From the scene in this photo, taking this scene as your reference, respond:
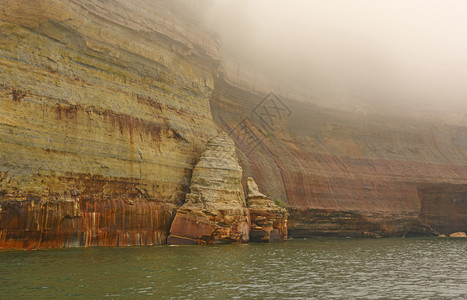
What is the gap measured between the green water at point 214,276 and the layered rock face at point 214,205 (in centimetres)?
465

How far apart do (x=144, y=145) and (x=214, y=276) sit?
1500 centimetres

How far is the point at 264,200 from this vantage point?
33.6 metres

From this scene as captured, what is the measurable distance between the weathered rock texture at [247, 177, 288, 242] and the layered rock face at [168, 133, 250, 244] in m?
1.20

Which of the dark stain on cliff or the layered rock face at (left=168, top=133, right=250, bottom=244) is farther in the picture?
the layered rock face at (left=168, top=133, right=250, bottom=244)

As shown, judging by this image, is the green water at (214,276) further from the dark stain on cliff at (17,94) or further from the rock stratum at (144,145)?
the dark stain on cliff at (17,94)

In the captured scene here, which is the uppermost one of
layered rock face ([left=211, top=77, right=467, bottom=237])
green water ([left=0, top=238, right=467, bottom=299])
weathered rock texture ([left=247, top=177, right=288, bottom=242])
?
layered rock face ([left=211, top=77, right=467, bottom=237])

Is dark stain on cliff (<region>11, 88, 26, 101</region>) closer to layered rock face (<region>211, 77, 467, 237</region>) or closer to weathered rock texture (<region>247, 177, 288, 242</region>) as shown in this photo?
weathered rock texture (<region>247, 177, 288, 242</region>)

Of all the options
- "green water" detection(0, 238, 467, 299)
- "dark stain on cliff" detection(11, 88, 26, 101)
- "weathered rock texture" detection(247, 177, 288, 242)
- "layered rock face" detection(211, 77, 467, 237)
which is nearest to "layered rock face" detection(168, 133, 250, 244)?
"weathered rock texture" detection(247, 177, 288, 242)

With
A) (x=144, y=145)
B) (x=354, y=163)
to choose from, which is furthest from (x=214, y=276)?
(x=354, y=163)

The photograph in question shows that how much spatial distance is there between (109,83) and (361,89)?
45347 mm

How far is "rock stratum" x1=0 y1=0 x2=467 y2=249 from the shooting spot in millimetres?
21812

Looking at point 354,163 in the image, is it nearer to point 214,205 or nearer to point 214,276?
point 214,205

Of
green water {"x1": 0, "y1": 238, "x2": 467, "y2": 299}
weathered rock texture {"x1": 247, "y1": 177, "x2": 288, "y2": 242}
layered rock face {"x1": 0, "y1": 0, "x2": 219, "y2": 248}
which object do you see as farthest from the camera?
weathered rock texture {"x1": 247, "y1": 177, "x2": 288, "y2": 242}

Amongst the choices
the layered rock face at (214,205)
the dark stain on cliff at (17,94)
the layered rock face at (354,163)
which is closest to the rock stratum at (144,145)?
the dark stain on cliff at (17,94)
